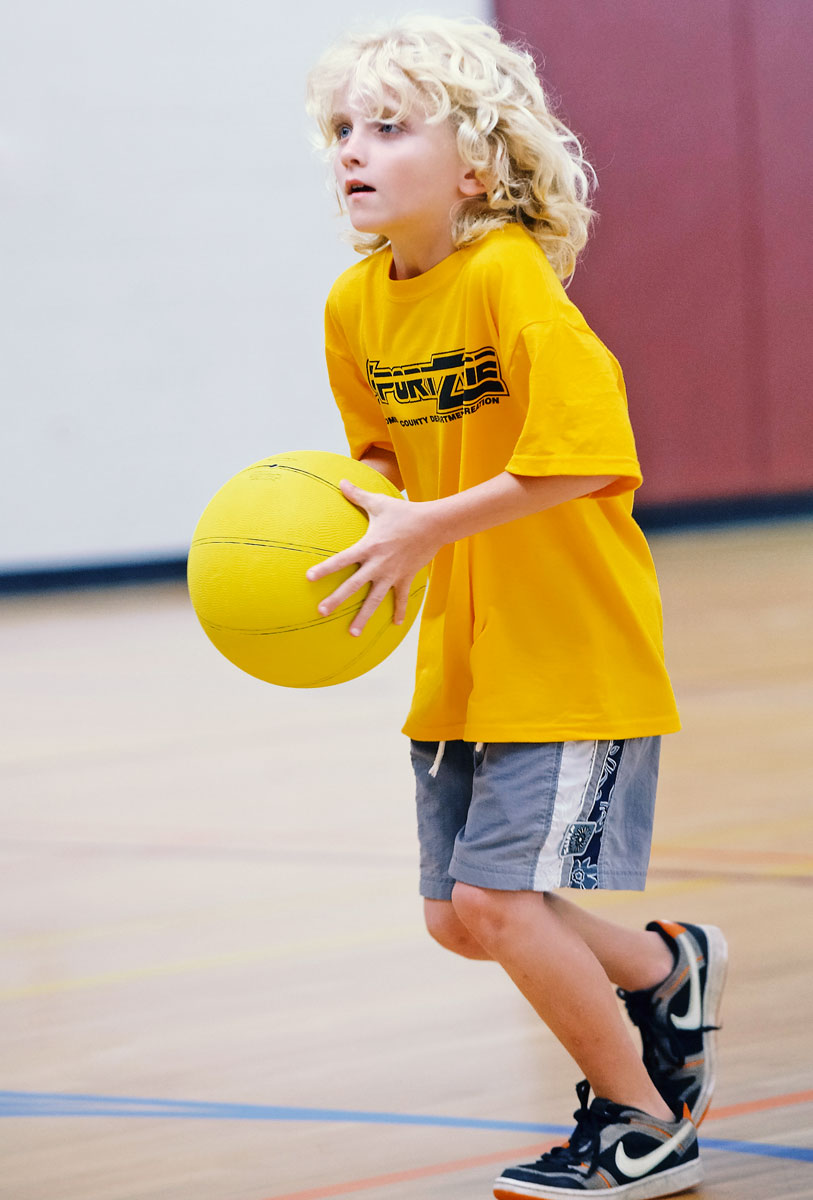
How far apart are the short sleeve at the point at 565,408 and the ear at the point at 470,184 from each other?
22cm

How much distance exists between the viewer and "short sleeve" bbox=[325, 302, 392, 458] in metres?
1.93

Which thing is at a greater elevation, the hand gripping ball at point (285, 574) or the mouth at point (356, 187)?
the mouth at point (356, 187)

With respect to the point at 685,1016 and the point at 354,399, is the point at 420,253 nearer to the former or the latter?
the point at 354,399

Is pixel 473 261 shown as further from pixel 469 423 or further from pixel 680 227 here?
pixel 680 227

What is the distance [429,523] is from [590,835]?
0.39m

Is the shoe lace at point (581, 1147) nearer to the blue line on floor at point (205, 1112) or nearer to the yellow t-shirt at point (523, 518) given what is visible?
the blue line on floor at point (205, 1112)

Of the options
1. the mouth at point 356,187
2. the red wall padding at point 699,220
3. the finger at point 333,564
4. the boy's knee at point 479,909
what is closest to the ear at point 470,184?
the mouth at point 356,187

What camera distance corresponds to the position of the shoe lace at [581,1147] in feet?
5.51

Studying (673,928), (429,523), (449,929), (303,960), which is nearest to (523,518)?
(429,523)

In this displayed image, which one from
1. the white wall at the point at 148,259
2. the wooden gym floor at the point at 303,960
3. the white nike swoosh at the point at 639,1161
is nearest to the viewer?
the white nike swoosh at the point at 639,1161

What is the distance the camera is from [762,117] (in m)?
8.76

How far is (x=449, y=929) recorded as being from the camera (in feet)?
5.95

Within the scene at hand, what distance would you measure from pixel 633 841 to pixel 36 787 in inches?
93.8

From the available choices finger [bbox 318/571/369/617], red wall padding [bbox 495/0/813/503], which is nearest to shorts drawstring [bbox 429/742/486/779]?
finger [bbox 318/571/369/617]
